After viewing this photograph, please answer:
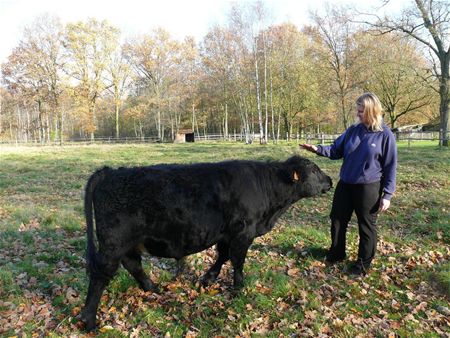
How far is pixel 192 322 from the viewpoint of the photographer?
4.25m

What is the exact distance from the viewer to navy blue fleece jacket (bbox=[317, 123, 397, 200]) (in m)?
5.23

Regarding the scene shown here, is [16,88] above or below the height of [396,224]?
above

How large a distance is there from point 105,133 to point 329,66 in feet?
175

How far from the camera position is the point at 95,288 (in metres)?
4.21

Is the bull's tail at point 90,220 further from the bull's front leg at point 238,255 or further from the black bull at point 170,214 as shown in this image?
the bull's front leg at point 238,255

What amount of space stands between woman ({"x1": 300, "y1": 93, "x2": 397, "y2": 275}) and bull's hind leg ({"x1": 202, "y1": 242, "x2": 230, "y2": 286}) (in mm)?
1834

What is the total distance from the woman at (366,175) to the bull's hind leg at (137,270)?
2979 mm

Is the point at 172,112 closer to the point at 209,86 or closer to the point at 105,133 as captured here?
the point at 209,86

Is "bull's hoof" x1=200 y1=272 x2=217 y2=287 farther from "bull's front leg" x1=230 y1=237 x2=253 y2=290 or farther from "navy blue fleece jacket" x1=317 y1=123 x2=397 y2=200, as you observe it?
"navy blue fleece jacket" x1=317 y1=123 x2=397 y2=200

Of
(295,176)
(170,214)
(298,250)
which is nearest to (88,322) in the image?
(170,214)

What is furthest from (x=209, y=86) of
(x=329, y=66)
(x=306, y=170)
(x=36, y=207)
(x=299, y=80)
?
(x=306, y=170)

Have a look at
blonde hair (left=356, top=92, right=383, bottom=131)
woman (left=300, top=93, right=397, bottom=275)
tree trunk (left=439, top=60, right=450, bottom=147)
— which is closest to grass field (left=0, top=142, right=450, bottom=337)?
woman (left=300, top=93, right=397, bottom=275)

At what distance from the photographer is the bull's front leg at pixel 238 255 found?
4.86 meters

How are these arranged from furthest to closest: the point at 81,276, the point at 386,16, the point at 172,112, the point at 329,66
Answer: the point at 172,112 < the point at 329,66 < the point at 386,16 < the point at 81,276
